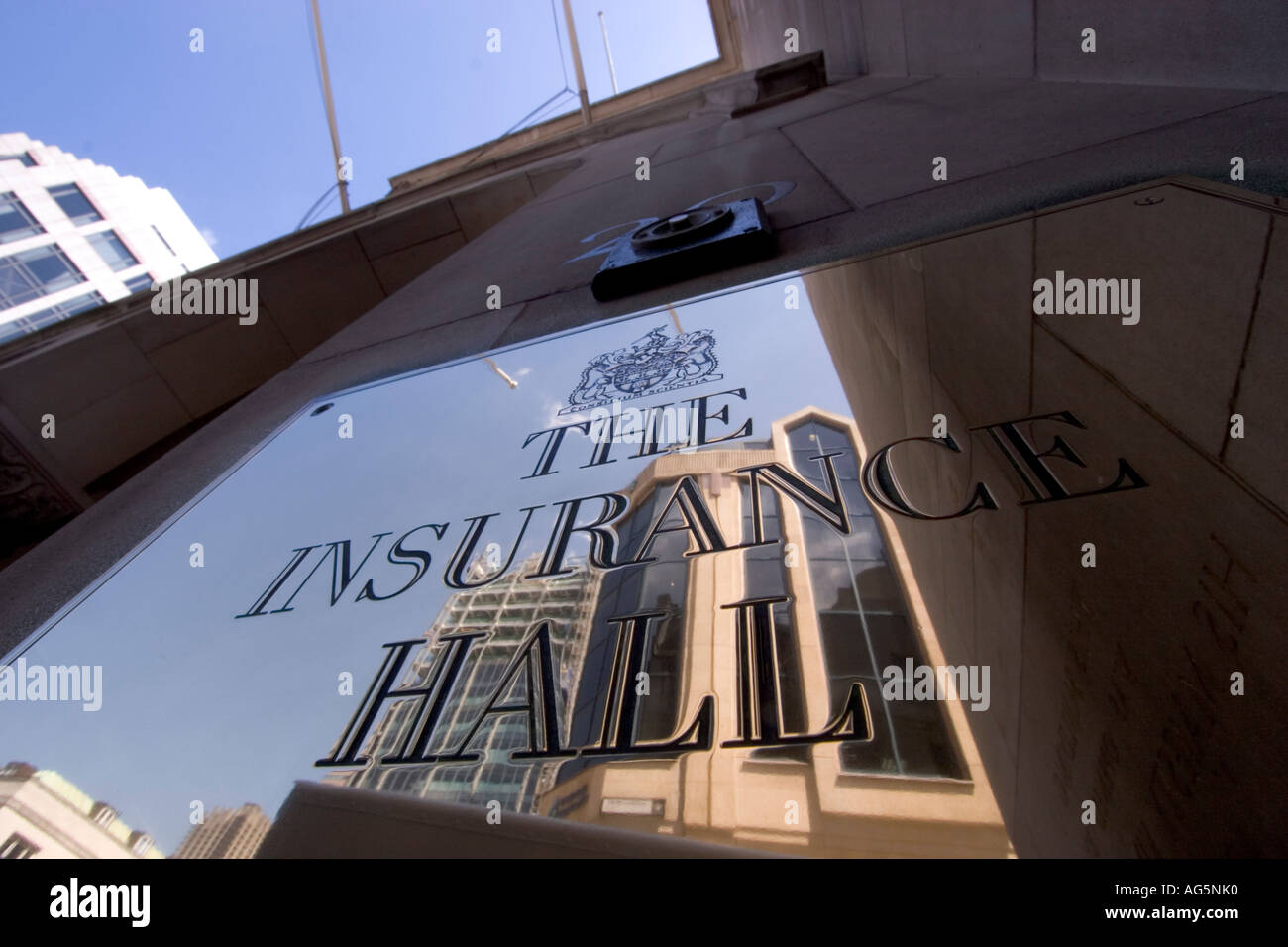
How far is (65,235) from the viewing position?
106ft

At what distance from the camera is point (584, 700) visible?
1479mm

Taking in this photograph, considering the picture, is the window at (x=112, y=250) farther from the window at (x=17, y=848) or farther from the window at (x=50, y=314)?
the window at (x=17, y=848)

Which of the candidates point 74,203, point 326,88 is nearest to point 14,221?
point 74,203

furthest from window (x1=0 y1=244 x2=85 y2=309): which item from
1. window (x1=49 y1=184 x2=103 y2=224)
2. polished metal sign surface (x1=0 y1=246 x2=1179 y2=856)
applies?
polished metal sign surface (x1=0 y1=246 x2=1179 y2=856)

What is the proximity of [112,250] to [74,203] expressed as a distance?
111 inches

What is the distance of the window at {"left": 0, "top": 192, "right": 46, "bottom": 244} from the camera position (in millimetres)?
29297

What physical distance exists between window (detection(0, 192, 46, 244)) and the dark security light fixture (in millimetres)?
39083

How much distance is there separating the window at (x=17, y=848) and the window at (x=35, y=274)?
38.7 m

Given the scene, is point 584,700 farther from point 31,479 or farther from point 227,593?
point 31,479

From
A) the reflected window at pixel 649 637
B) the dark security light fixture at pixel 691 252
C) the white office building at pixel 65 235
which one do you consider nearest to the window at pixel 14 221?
the white office building at pixel 65 235

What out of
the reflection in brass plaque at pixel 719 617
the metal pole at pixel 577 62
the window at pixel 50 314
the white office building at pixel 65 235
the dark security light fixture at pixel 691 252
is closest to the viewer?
the reflection in brass plaque at pixel 719 617

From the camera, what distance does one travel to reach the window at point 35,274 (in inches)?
1150
